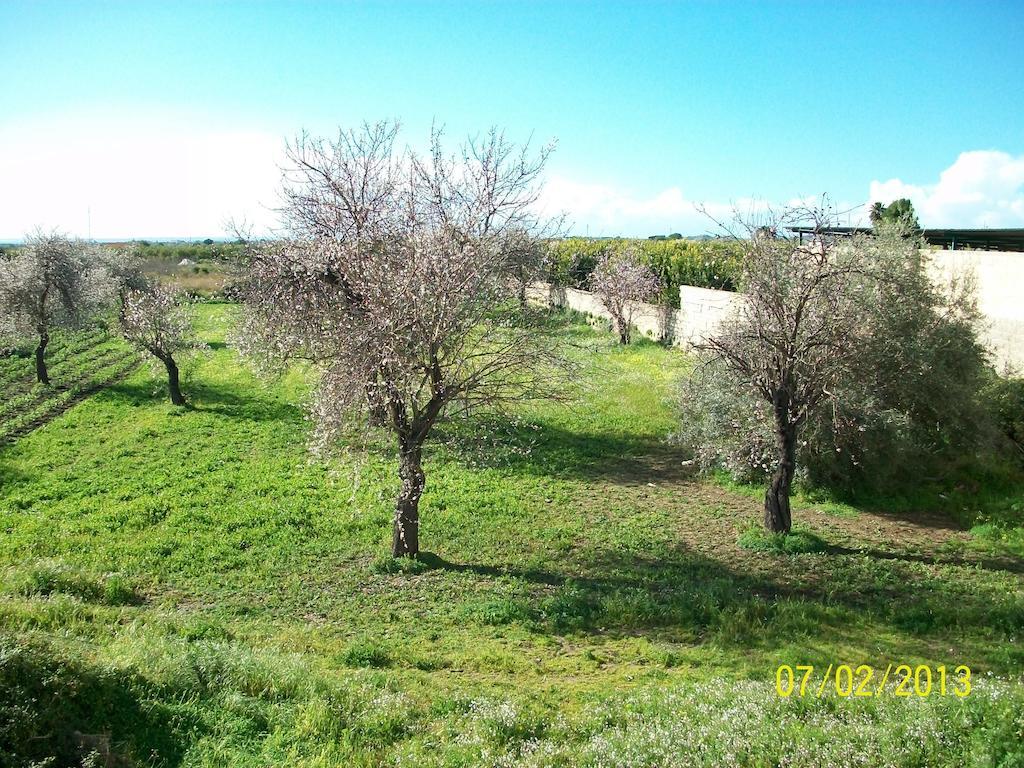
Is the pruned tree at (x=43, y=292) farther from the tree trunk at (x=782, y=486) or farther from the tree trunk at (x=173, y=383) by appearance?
the tree trunk at (x=782, y=486)

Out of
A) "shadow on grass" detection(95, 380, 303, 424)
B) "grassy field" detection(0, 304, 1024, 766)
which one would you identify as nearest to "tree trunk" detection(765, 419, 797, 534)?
"grassy field" detection(0, 304, 1024, 766)

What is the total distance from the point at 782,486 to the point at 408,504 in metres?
6.21

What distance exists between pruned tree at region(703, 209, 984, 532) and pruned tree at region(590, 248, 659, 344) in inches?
636

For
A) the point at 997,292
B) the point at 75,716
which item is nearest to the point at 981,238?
the point at 997,292

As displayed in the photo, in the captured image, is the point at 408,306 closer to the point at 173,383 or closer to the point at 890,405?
the point at 890,405

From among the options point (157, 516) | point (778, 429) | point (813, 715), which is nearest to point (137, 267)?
point (157, 516)

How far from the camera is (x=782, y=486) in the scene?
1169cm

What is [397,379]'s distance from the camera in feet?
33.8

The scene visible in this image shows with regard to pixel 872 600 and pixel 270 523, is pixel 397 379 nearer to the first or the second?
pixel 270 523

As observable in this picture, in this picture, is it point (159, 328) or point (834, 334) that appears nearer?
point (834, 334)

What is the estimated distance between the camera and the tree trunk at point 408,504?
35.6 feet

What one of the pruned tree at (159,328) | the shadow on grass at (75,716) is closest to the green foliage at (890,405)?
the shadow on grass at (75,716)

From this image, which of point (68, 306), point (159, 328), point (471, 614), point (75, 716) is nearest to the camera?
point (75, 716)

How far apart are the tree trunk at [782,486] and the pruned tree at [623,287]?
1884cm
